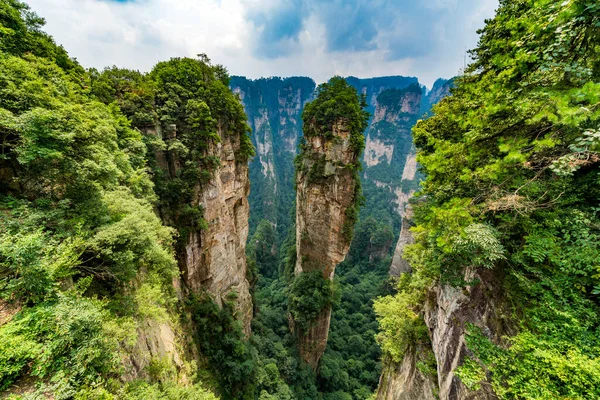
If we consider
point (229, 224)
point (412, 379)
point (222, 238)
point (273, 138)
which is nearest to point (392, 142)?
point (273, 138)

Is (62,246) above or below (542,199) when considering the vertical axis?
below

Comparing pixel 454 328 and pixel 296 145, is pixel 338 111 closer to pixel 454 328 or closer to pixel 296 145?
pixel 454 328

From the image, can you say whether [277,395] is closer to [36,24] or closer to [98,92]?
[98,92]

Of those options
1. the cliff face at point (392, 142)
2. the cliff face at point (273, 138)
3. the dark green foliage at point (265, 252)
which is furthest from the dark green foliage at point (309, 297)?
Result: the cliff face at point (392, 142)

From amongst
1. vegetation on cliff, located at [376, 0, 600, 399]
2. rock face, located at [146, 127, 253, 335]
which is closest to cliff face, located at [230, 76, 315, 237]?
rock face, located at [146, 127, 253, 335]

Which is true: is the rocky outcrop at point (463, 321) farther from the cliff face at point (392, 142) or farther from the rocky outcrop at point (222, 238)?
the cliff face at point (392, 142)

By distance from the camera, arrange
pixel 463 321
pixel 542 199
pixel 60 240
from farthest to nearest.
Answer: pixel 463 321
pixel 60 240
pixel 542 199

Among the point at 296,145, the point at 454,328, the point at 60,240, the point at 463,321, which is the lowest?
the point at 454,328
